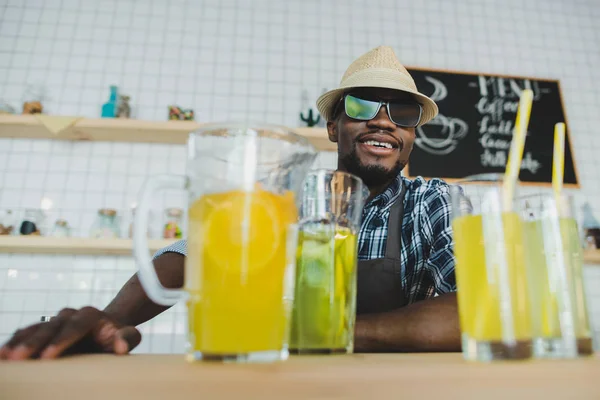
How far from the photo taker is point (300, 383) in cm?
31

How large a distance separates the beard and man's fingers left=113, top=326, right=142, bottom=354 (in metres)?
1.04

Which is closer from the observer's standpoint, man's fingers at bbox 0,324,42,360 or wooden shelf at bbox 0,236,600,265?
man's fingers at bbox 0,324,42,360

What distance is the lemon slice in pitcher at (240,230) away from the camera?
0.47 meters

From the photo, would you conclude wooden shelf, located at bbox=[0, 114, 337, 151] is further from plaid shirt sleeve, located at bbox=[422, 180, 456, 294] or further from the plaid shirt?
plaid shirt sleeve, located at bbox=[422, 180, 456, 294]

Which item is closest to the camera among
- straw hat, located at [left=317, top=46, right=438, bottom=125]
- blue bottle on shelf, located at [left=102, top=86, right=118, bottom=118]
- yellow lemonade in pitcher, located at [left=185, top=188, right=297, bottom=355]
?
yellow lemonade in pitcher, located at [left=185, top=188, right=297, bottom=355]

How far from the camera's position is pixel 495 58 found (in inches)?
131

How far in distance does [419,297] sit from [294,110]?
1.89 meters

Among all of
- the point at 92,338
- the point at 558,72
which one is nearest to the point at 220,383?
the point at 92,338

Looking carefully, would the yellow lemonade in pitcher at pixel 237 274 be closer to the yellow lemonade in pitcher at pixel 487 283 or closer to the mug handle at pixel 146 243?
the mug handle at pixel 146 243

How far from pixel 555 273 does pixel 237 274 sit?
1.27 ft

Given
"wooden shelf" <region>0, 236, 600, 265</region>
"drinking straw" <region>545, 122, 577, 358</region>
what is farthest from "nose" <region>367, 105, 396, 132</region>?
"wooden shelf" <region>0, 236, 600, 265</region>

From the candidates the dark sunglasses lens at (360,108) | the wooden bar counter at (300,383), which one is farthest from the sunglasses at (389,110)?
the wooden bar counter at (300,383)

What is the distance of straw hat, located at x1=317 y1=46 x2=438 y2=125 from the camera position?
4.98ft

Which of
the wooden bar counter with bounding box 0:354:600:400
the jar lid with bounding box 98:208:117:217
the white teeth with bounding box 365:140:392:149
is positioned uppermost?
the white teeth with bounding box 365:140:392:149
